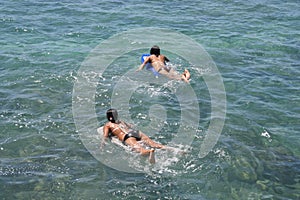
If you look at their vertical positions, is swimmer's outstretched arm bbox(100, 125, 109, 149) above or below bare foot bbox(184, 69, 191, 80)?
below

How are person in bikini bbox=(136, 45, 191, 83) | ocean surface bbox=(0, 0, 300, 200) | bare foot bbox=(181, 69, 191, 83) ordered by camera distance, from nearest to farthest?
ocean surface bbox=(0, 0, 300, 200) → bare foot bbox=(181, 69, 191, 83) → person in bikini bbox=(136, 45, 191, 83)

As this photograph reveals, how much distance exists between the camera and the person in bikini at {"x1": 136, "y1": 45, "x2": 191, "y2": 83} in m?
16.4

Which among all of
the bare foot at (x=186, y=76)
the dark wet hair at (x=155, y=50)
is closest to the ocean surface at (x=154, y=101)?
the bare foot at (x=186, y=76)

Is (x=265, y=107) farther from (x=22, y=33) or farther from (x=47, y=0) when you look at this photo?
(x=47, y=0)

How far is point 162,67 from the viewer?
16844 millimetres

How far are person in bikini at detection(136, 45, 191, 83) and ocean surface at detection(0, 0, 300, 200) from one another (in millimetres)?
363

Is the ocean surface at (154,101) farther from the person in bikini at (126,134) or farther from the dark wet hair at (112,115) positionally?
the dark wet hair at (112,115)

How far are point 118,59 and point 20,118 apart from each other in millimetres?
6290

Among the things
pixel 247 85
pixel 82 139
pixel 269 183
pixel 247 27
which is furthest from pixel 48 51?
pixel 269 183

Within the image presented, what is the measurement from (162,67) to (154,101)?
2.27m

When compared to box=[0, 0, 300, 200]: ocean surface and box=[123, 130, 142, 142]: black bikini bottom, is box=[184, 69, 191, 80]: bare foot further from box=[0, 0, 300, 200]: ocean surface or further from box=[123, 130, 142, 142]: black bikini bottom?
box=[123, 130, 142, 142]: black bikini bottom

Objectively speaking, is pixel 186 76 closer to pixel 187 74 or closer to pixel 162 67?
pixel 187 74

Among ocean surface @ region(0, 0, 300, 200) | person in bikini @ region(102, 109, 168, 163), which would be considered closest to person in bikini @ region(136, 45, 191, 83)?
ocean surface @ region(0, 0, 300, 200)

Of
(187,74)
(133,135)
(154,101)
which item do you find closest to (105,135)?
(133,135)
